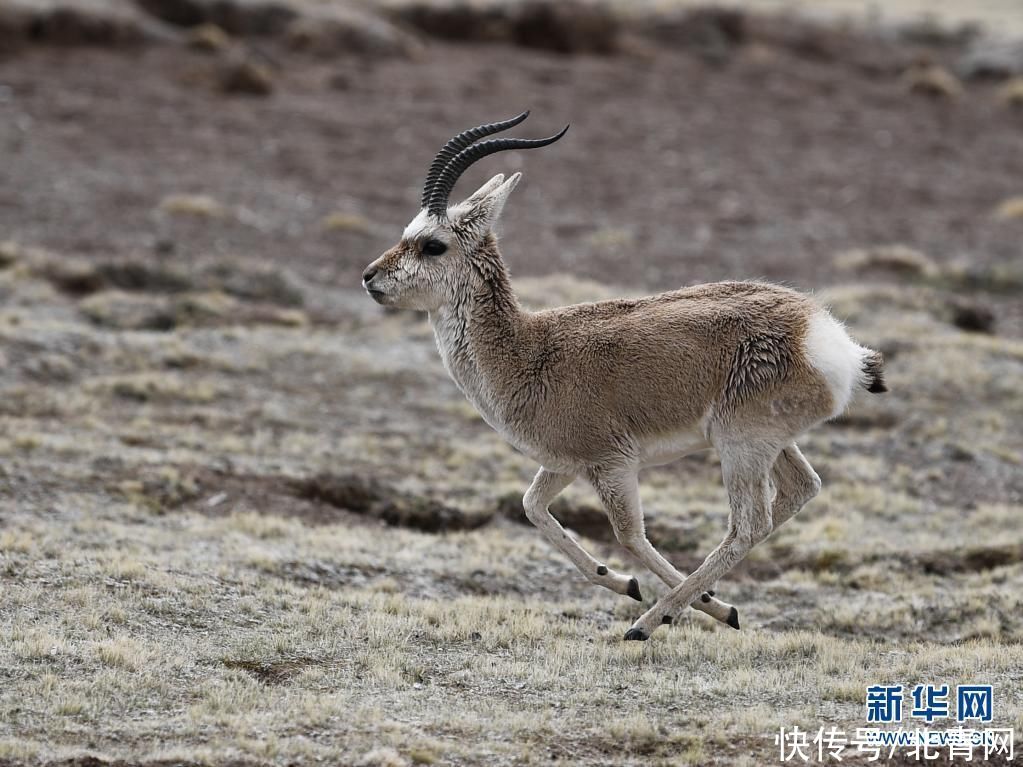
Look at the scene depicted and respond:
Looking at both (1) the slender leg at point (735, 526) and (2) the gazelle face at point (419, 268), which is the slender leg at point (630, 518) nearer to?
(1) the slender leg at point (735, 526)

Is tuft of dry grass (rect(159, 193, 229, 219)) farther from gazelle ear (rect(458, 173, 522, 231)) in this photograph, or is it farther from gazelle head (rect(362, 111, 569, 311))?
gazelle ear (rect(458, 173, 522, 231))

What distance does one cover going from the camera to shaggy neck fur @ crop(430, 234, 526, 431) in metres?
10.1

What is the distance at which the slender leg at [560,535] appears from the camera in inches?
390

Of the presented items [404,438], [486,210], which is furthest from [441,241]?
[404,438]

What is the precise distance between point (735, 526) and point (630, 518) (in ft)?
2.36

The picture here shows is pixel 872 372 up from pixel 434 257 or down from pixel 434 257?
down

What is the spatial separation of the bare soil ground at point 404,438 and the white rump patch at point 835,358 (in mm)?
1404

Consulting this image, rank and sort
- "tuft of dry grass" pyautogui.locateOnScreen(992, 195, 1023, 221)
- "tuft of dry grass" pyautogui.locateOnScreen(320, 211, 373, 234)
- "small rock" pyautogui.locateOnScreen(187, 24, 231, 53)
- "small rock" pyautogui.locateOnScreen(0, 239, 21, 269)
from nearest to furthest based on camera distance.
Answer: "small rock" pyautogui.locateOnScreen(0, 239, 21, 269) < "tuft of dry grass" pyautogui.locateOnScreen(320, 211, 373, 234) < "tuft of dry grass" pyautogui.locateOnScreen(992, 195, 1023, 221) < "small rock" pyautogui.locateOnScreen(187, 24, 231, 53)

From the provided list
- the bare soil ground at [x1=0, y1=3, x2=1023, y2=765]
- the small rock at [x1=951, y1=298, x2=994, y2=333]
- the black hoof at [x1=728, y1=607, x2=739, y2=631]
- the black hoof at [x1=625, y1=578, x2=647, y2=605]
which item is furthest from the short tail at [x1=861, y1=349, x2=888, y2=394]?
the small rock at [x1=951, y1=298, x2=994, y2=333]

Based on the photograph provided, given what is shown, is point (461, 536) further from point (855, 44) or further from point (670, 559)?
point (855, 44)

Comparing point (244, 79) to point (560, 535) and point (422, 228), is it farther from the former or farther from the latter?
point (560, 535)

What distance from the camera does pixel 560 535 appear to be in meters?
9.91

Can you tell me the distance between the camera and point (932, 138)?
119 ft

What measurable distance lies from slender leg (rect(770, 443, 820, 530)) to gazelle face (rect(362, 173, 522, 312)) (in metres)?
2.65
